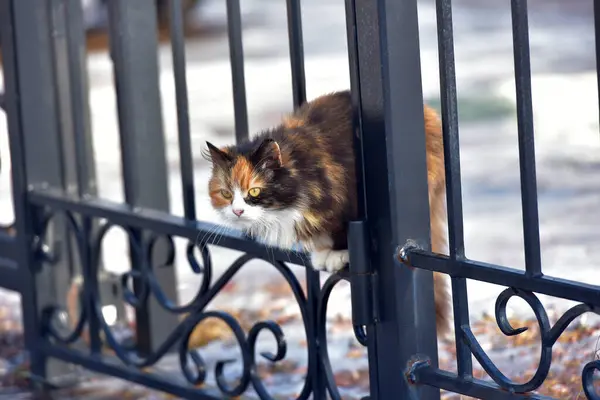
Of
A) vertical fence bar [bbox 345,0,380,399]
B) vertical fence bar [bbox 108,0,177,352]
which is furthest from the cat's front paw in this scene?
vertical fence bar [bbox 108,0,177,352]

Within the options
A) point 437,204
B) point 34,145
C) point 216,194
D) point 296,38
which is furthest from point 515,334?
point 34,145

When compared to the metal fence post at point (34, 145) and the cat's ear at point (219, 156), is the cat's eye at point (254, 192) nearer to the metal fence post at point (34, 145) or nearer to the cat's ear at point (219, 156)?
the cat's ear at point (219, 156)

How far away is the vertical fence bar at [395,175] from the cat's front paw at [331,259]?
110 mm

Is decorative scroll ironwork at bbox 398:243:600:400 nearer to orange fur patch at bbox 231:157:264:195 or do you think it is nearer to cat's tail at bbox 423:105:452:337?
cat's tail at bbox 423:105:452:337

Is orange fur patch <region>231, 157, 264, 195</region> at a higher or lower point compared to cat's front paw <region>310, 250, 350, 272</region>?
higher

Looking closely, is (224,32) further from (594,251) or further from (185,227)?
(185,227)

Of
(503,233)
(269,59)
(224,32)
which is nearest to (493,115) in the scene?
(503,233)

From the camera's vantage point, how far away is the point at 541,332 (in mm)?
2428

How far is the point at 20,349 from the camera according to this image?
4660 millimetres

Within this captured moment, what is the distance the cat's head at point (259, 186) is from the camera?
9.16 feet

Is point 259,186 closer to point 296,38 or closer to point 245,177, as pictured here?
point 245,177

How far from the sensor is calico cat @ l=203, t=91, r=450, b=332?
110 inches

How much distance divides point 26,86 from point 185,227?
1.03 m

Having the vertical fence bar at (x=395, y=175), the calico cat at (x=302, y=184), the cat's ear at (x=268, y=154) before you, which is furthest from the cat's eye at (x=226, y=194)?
the vertical fence bar at (x=395, y=175)
